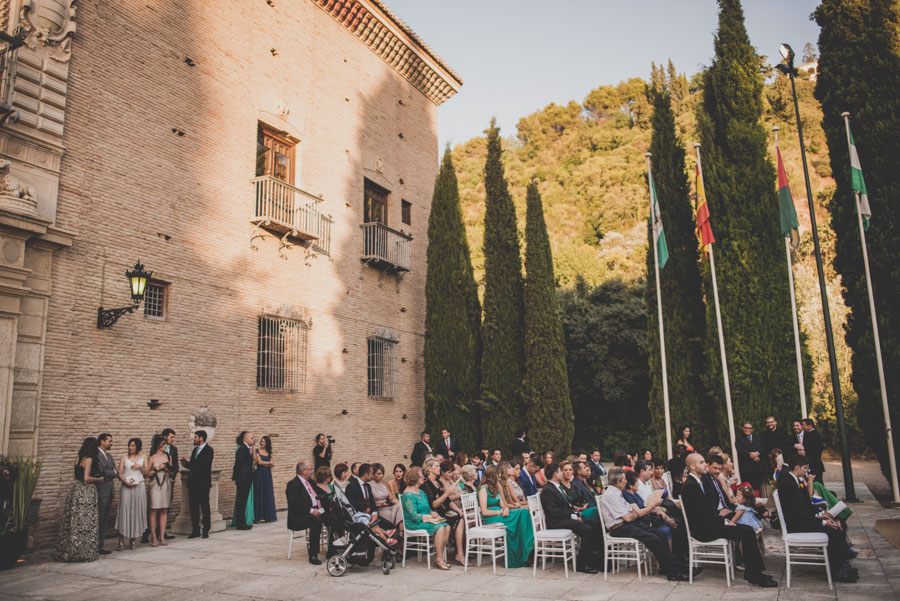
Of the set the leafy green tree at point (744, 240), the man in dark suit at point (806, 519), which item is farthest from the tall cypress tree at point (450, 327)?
the man in dark suit at point (806, 519)

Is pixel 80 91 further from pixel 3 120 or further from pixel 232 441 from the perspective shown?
pixel 232 441

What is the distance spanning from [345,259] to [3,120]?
27.7ft

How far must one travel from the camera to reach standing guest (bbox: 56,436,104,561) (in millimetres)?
8219

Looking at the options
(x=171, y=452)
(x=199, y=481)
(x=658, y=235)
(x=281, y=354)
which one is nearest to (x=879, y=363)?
(x=658, y=235)

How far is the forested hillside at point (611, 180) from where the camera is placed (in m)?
28.7

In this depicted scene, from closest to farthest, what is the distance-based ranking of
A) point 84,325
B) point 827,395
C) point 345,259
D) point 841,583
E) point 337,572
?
point 841,583, point 337,572, point 84,325, point 345,259, point 827,395

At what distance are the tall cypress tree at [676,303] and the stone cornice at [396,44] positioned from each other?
7016 mm

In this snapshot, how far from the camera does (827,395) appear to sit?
997 inches

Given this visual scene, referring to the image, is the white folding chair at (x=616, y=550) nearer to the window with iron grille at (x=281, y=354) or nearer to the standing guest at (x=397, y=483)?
the standing guest at (x=397, y=483)

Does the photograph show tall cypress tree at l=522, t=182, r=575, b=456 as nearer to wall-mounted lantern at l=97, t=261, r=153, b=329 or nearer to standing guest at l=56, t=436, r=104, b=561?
wall-mounted lantern at l=97, t=261, r=153, b=329

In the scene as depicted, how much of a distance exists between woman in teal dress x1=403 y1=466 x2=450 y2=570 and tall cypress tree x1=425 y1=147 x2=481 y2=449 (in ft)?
32.7

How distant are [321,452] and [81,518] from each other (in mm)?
6143

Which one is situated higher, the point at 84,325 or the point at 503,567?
the point at 84,325


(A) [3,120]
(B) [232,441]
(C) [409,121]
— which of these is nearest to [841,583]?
(B) [232,441]
